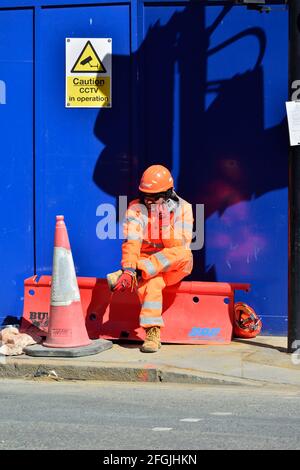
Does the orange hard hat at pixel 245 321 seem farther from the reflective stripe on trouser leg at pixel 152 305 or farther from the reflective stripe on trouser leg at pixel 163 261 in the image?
the reflective stripe on trouser leg at pixel 152 305

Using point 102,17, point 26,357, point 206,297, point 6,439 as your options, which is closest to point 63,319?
point 26,357

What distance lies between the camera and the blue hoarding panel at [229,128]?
837 cm

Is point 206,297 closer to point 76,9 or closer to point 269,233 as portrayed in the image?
point 269,233

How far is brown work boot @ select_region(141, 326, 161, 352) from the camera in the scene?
7.61 meters

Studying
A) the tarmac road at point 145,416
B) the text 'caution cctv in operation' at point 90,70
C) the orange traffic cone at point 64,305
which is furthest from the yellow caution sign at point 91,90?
the tarmac road at point 145,416

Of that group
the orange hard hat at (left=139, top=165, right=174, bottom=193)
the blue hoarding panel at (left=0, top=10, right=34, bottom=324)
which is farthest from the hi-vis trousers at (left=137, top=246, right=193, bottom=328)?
the blue hoarding panel at (left=0, top=10, right=34, bottom=324)

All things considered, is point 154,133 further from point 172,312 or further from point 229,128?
point 172,312

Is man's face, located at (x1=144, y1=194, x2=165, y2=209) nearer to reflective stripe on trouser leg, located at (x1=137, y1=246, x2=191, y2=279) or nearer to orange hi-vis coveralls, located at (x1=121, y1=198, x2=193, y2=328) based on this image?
orange hi-vis coveralls, located at (x1=121, y1=198, x2=193, y2=328)

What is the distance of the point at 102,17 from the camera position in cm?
858

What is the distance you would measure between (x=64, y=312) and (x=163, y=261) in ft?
3.33

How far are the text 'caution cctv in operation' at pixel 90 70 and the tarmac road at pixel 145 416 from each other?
10.0 ft

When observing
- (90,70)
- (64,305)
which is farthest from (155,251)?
(90,70)

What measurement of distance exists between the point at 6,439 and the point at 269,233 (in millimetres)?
4094

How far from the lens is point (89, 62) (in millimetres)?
8609
